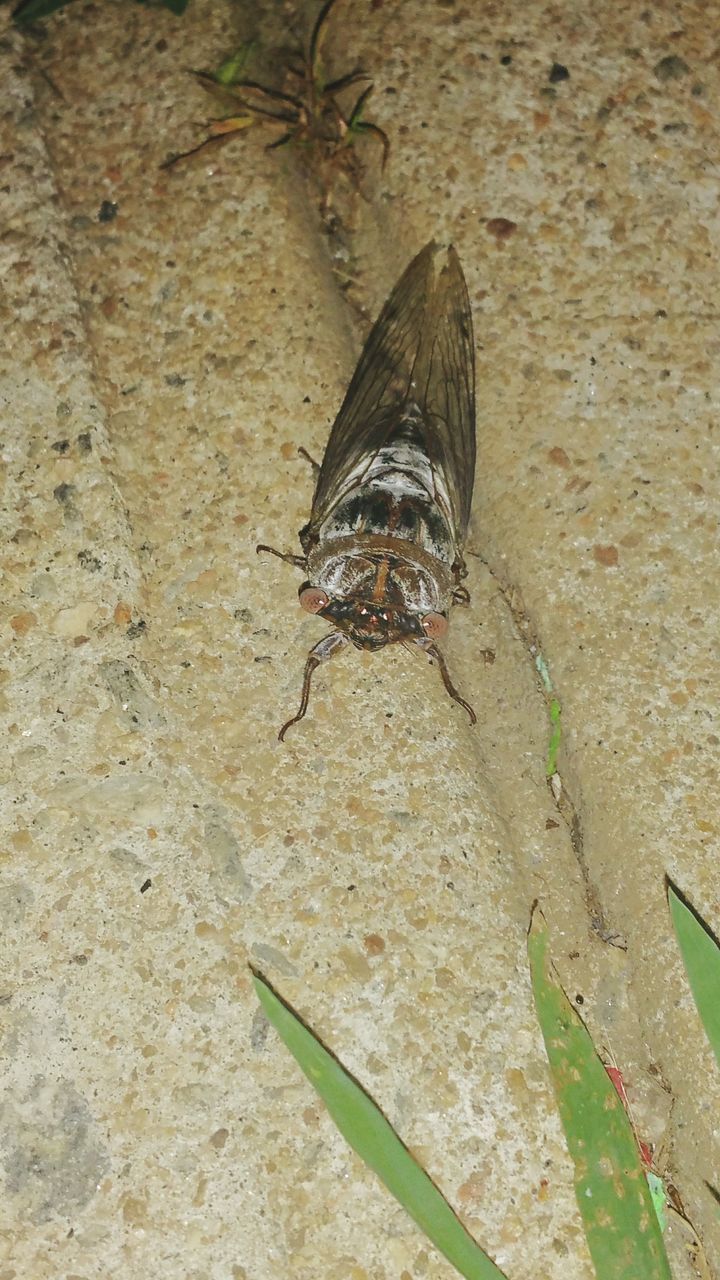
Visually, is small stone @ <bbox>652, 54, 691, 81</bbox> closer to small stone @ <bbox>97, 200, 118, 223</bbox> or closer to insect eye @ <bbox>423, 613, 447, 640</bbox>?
small stone @ <bbox>97, 200, 118, 223</bbox>

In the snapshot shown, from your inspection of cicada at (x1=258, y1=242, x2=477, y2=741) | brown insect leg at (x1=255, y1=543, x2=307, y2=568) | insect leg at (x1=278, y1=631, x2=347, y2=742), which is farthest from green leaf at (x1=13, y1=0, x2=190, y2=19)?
insect leg at (x1=278, y1=631, x2=347, y2=742)

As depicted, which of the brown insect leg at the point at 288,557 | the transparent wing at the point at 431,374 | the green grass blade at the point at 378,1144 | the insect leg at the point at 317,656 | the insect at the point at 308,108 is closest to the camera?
the green grass blade at the point at 378,1144

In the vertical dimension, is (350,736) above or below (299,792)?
above

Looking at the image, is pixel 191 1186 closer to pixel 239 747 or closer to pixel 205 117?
pixel 239 747

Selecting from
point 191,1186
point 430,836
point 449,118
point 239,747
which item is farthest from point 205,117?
point 191,1186

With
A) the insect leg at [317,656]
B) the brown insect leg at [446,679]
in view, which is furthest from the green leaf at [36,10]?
the brown insect leg at [446,679]

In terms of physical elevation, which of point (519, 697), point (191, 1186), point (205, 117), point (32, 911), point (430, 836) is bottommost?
point (191, 1186)

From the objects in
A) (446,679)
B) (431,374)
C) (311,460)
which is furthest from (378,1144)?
(431,374)

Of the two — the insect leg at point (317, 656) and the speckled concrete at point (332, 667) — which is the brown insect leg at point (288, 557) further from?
the insect leg at point (317, 656)
